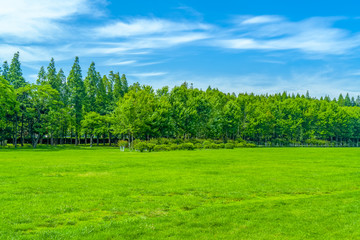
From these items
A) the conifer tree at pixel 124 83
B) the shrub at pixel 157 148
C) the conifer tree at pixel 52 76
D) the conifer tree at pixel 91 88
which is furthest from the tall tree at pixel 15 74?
the shrub at pixel 157 148

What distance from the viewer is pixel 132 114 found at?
174ft

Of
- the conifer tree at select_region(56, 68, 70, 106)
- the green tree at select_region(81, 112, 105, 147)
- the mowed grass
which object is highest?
the conifer tree at select_region(56, 68, 70, 106)

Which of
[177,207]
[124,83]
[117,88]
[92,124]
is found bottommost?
[177,207]

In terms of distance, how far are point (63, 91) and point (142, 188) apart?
234 feet

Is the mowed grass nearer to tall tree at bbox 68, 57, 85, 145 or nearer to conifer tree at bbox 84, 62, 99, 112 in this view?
tall tree at bbox 68, 57, 85, 145

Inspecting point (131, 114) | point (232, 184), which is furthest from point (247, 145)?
point (232, 184)

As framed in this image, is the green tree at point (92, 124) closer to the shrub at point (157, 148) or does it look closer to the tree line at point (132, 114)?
the tree line at point (132, 114)

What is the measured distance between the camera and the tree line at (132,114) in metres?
56.2

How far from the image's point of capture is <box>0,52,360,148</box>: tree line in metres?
56.2

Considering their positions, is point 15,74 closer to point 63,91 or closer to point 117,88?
Answer: point 63,91

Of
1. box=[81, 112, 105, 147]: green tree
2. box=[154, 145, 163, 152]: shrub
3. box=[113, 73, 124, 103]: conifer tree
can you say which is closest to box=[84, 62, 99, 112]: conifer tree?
box=[113, 73, 124, 103]: conifer tree

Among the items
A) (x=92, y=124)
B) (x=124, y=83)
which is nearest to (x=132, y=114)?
(x=92, y=124)

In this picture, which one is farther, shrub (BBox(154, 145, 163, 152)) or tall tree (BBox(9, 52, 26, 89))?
tall tree (BBox(9, 52, 26, 89))

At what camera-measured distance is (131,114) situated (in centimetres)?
5297
